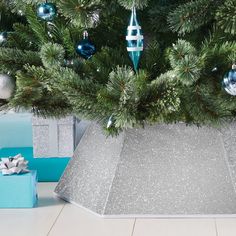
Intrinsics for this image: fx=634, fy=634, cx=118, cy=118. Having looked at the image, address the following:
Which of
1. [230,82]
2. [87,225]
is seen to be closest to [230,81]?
[230,82]

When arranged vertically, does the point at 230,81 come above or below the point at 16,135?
above

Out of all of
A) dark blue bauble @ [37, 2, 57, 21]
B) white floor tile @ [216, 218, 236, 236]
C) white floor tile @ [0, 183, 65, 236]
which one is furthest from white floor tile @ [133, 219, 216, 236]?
dark blue bauble @ [37, 2, 57, 21]

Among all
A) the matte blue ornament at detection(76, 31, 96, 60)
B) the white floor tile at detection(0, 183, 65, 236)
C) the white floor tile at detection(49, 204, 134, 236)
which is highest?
the matte blue ornament at detection(76, 31, 96, 60)

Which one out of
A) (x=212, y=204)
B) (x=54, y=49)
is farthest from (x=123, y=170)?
(x=54, y=49)

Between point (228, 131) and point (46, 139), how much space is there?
0.58 metres

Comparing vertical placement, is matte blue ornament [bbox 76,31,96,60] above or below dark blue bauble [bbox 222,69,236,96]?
above

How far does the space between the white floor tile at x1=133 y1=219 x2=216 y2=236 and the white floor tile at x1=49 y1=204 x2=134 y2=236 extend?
26mm

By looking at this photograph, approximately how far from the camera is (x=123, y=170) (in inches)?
56.4

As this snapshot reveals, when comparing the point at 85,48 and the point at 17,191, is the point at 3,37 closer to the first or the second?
the point at 85,48

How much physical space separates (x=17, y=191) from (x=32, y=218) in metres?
0.11

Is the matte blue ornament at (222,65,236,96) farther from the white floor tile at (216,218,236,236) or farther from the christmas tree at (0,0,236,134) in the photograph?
the white floor tile at (216,218,236,236)

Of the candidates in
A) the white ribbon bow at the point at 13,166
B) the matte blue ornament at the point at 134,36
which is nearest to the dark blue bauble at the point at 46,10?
the matte blue ornament at the point at 134,36

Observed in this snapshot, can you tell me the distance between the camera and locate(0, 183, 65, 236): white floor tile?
4.36ft

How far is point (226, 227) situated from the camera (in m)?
1.33
